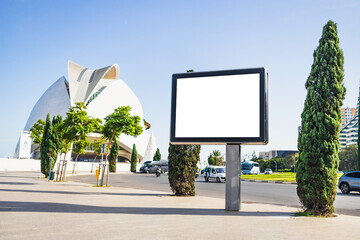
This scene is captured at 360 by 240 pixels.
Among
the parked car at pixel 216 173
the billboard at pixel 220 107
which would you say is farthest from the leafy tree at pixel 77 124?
the parked car at pixel 216 173

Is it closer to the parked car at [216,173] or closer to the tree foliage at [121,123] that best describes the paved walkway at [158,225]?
the tree foliage at [121,123]

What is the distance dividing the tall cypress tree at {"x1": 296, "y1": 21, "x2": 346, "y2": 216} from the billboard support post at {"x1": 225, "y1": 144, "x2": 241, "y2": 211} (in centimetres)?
179

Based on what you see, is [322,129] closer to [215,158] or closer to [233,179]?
[233,179]

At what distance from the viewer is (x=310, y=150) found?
8.86 meters

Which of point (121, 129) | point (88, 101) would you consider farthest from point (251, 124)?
point (88, 101)

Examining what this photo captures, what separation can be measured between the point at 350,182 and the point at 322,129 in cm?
1284

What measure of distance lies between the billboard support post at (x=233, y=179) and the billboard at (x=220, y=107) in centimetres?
39

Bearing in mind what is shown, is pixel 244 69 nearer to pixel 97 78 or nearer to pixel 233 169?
pixel 233 169

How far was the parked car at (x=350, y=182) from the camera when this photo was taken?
18938mm

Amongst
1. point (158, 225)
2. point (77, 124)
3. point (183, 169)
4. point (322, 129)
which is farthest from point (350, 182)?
point (77, 124)

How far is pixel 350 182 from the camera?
62.9 ft

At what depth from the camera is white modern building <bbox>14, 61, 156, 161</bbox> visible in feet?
257

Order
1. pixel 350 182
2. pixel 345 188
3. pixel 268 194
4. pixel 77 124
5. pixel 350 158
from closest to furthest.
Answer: pixel 268 194 → pixel 350 182 → pixel 345 188 → pixel 77 124 → pixel 350 158

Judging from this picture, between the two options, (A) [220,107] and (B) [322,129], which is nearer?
(B) [322,129]
